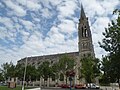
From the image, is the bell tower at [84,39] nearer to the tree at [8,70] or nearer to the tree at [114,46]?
the tree at [8,70]

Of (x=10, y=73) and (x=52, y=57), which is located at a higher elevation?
(x=52, y=57)

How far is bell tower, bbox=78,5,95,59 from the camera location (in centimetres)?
9907

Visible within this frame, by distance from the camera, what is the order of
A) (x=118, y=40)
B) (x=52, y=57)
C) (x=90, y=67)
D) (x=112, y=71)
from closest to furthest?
(x=118, y=40) → (x=112, y=71) → (x=90, y=67) → (x=52, y=57)

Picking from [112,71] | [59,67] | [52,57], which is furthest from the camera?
[52,57]

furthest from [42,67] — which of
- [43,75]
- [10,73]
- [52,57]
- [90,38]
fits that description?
[52,57]

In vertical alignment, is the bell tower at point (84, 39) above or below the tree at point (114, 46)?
above

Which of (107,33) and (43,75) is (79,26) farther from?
(107,33)

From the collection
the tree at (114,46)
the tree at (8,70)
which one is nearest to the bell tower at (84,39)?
the tree at (8,70)

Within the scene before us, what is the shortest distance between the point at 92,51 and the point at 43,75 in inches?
1191

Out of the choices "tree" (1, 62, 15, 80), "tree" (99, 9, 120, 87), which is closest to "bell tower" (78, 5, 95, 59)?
"tree" (1, 62, 15, 80)

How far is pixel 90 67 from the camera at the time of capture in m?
59.8

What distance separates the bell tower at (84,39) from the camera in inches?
3901

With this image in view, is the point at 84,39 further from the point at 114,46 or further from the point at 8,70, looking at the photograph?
the point at 114,46

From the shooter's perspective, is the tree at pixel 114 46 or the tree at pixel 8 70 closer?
the tree at pixel 114 46
